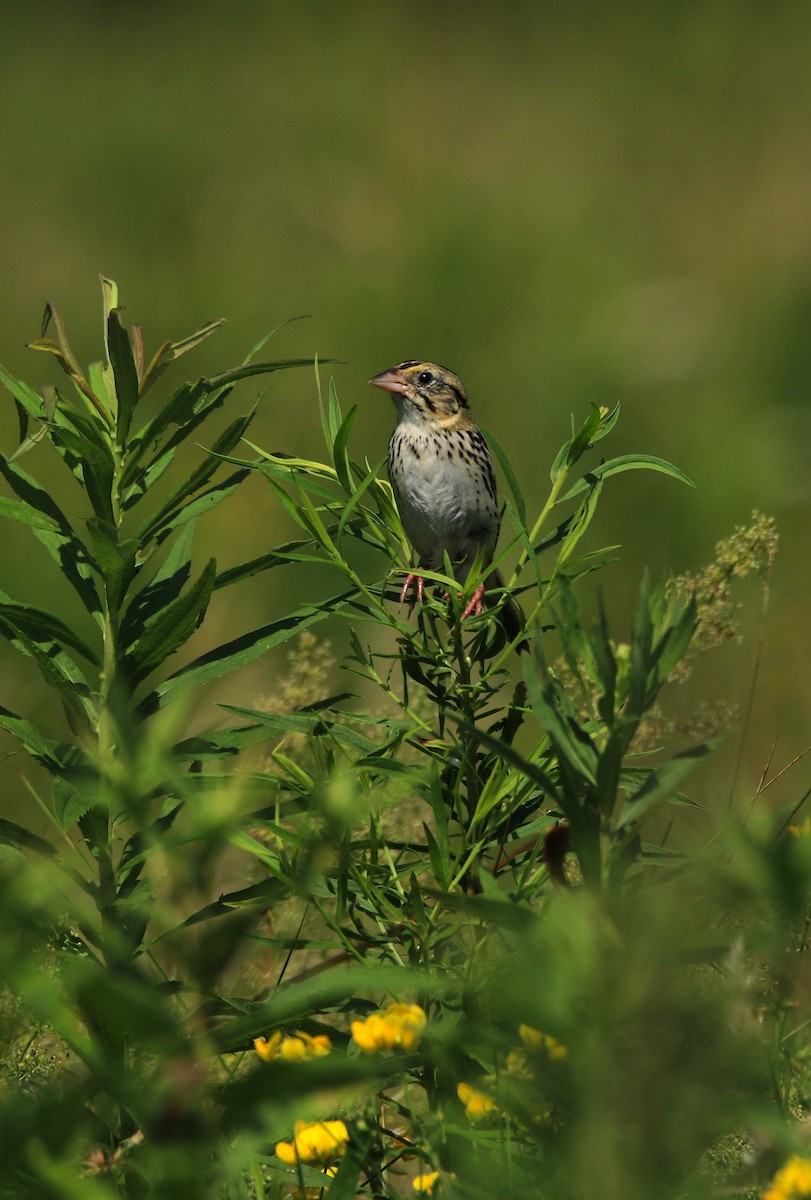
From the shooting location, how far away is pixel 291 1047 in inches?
48.0

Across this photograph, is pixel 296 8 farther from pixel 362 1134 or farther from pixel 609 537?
pixel 362 1134

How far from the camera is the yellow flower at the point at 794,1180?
1.02 metres

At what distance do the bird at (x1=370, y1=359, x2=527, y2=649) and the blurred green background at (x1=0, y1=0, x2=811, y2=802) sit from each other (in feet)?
2.94

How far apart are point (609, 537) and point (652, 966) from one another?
4586 mm

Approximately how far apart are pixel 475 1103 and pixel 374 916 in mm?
397

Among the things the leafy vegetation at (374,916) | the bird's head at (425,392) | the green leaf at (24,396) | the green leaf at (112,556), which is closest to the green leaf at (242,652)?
the leafy vegetation at (374,916)

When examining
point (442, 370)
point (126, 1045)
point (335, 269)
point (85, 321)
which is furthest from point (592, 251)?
point (126, 1045)

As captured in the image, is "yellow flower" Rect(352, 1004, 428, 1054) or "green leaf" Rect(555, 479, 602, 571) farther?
"green leaf" Rect(555, 479, 602, 571)

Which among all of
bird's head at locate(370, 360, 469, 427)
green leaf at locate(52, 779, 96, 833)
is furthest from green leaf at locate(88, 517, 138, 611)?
bird's head at locate(370, 360, 469, 427)

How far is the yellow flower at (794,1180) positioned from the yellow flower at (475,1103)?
212 mm

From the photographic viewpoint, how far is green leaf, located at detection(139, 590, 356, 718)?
1.65 m

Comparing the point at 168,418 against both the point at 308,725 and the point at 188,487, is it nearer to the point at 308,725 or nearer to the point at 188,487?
the point at 188,487

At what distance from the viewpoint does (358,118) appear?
9.28 metres

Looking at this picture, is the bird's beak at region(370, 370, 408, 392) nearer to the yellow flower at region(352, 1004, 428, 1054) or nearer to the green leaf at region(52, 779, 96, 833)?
the green leaf at region(52, 779, 96, 833)
